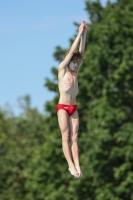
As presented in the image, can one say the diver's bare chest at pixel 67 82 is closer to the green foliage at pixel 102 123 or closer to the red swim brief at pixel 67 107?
the red swim brief at pixel 67 107

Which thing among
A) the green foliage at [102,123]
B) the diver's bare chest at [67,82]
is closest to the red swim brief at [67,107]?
the diver's bare chest at [67,82]

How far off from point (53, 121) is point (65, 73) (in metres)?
36.4

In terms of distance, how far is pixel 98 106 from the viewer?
42.8 meters

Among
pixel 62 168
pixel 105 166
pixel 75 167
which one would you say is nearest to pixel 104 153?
pixel 105 166

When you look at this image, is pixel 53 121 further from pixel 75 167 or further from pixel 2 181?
pixel 75 167

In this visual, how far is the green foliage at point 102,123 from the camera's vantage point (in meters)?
42.1

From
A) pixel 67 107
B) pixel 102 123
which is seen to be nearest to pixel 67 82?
pixel 67 107

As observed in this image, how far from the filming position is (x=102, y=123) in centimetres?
4156

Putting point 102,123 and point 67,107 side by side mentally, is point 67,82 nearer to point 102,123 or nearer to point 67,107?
point 67,107

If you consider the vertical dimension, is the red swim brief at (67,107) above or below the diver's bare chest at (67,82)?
below

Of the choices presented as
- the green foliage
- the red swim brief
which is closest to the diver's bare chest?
the red swim brief

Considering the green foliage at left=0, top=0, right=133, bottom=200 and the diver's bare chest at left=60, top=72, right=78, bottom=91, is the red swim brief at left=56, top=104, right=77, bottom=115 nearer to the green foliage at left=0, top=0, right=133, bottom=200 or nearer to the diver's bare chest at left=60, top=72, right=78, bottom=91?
the diver's bare chest at left=60, top=72, right=78, bottom=91

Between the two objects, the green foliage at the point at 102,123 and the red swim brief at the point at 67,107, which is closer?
the red swim brief at the point at 67,107

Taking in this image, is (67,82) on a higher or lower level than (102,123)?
higher
